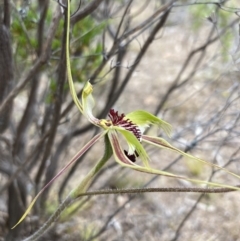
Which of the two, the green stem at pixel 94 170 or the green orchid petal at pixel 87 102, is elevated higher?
the green orchid petal at pixel 87 102

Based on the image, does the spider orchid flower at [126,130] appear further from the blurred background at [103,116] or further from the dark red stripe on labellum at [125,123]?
the blurred background at [103,116]

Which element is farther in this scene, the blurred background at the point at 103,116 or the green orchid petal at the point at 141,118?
the blurred background at the point at 103,116

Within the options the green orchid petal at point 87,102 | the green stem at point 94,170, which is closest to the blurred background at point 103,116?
the green orchid petal at point 87,102

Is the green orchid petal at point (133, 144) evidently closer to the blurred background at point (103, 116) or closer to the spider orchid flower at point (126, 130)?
the spider orchid flower at point (126, 130)

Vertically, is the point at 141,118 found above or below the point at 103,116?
above

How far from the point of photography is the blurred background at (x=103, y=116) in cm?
119

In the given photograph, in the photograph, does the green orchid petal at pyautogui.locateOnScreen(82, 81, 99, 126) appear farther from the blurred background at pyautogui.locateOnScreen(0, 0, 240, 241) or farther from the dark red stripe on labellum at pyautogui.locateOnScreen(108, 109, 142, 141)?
the blurred background at pyautogui.locateOnScreen(0, 0, 240, 241)

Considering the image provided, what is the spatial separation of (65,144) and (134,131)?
99cm

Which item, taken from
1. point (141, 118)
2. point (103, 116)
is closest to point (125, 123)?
point (141, 118)

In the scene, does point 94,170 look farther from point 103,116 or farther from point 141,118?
point 103,116

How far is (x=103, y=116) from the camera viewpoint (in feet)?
5.21

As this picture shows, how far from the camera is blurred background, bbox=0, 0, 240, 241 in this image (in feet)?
3.91

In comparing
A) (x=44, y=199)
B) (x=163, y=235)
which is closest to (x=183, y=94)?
(x=163, y=235)

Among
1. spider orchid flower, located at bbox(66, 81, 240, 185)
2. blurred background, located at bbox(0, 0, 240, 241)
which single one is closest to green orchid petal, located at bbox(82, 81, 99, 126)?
spider orchid flower, located at bbox(66, 81, 240, 185)
